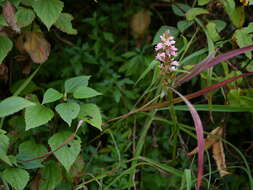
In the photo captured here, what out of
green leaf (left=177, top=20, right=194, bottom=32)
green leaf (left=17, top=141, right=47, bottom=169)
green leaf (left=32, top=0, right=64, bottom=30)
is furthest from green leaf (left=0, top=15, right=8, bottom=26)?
green leaf (left=177, top=20, right=194, bottom=32)

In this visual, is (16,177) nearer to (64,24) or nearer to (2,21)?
(2,21)

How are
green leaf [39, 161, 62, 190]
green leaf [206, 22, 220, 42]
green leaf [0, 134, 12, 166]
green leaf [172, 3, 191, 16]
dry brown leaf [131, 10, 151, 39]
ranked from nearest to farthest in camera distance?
green leaf [0, 134, 12, 166], green leaf [39, 161, 62, 190], green leaf [206, 22, 220, 42], green leaf [172, 3, 191, 16], dry brown leaf [131, 10, 151, 39]

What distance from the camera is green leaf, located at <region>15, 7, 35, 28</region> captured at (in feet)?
5.33

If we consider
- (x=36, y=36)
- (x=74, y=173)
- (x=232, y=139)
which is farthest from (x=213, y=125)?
(x=36, y=36)

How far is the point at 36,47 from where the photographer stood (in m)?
1.75

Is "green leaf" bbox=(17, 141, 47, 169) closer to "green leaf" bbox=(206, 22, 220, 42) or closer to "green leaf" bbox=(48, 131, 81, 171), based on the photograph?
"green leaf" bbox=(48, 131, 81, 171)

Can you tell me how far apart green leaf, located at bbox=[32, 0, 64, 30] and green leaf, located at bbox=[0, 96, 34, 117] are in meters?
0.33

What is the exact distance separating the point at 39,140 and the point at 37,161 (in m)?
0.35

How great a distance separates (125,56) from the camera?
2111mm

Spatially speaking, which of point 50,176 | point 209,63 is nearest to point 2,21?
point 50,176

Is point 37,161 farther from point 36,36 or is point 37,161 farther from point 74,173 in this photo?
point 36,36

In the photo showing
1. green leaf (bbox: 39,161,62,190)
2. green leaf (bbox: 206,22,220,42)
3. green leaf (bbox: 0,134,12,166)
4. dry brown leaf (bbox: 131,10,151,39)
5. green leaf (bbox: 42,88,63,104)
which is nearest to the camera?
green leaf (bbox: 0,134,12,166)

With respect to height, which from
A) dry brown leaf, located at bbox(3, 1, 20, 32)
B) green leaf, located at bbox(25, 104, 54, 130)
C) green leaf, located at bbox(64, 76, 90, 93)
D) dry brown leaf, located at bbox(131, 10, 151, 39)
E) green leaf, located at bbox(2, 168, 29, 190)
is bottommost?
green leaf, located at bbox(2, 168, 29, 190)

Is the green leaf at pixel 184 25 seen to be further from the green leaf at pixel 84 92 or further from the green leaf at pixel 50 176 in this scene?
the green leaf at pixel 50 176
